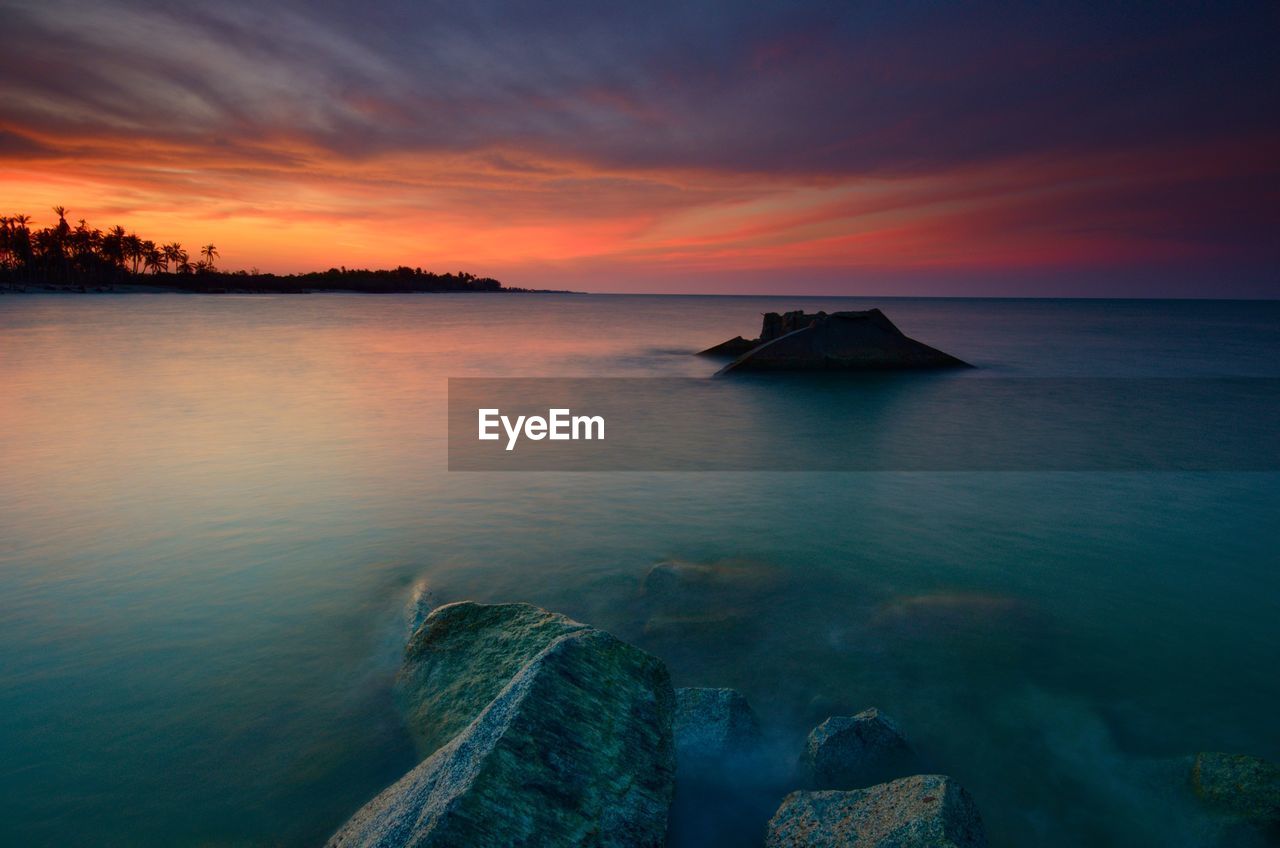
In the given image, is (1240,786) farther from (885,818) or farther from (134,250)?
(134,250)

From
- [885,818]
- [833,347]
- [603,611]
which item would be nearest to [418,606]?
[603,611]

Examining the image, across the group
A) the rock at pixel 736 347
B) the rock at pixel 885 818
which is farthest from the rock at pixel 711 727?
the rock at pixel 736 347

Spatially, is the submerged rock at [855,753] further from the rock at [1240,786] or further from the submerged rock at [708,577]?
the submerged rock at [708,577]

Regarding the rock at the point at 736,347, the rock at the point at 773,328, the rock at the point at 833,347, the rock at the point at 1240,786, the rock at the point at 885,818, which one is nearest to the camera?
the rock at the point at 885,818

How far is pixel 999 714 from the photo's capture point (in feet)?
14.6

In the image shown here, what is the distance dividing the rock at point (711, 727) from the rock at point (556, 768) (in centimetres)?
36

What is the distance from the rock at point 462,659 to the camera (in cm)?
394

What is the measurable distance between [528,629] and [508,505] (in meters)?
4.74

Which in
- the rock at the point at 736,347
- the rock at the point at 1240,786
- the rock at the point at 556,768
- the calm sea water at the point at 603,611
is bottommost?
the calm sea water at the point at 603,611

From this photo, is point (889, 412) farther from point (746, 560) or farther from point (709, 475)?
point (746, 560)

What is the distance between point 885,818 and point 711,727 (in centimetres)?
116

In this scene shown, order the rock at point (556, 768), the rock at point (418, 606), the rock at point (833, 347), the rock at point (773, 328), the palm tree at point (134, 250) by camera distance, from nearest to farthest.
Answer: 1. the rock at point (556, 768)
2. the rock at point (418, 606)
3. the rock at point (833, 347)
4. the rock at point (773, 328)
5. the palm tree at point (134, 250)

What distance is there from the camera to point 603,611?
19.2ft

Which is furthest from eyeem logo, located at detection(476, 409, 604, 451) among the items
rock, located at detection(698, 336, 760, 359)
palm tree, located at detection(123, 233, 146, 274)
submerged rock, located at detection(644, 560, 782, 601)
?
palm tree, located at detection(123, 233, 146, 274)
